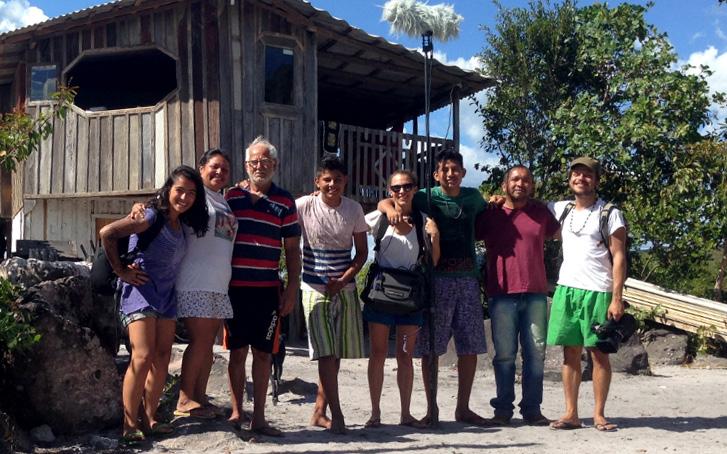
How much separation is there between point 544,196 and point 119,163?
23.7 feet

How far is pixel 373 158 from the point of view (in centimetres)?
1266

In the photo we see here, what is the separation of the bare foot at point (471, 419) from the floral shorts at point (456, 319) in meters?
0.44

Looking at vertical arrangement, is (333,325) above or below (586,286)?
below

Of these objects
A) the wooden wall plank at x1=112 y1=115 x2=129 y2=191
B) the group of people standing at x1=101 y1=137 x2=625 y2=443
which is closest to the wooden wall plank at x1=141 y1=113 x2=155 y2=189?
the wooden wall plank at x1=112 y1=115 x2=129 y2=191

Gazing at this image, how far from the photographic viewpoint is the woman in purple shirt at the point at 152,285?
13.8ft

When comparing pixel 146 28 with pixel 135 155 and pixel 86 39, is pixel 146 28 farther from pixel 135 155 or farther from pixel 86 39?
pixel 135 155

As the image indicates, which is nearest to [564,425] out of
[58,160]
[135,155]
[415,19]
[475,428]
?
[475,428]

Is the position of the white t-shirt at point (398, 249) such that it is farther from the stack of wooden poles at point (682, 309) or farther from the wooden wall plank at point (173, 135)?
the stack of wooden poles at point (682, 309)

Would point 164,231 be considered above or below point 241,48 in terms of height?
below

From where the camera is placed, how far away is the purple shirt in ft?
14.0

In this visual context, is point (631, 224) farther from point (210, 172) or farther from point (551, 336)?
point (210, 172)

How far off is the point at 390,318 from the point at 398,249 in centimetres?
45

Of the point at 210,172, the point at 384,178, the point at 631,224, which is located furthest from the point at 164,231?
the point at 631,224

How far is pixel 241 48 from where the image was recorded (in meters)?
10.7
